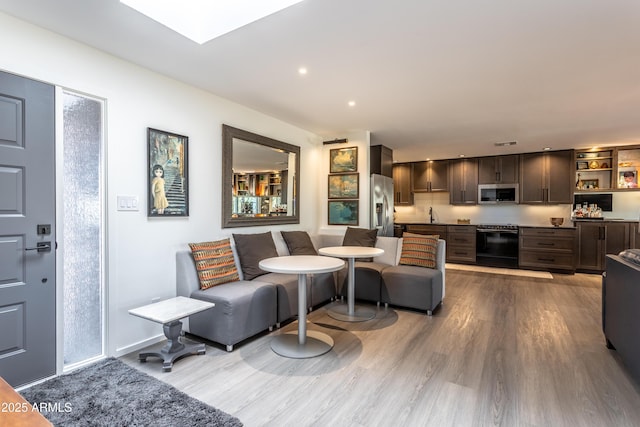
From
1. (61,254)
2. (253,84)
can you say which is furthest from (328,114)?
(61,254)

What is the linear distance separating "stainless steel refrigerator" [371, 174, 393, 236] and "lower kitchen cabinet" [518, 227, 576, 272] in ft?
9.48

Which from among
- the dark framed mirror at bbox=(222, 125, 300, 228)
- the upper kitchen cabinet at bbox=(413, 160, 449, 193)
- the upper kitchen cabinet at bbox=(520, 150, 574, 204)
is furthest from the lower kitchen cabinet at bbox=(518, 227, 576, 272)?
the dark framed mirror at bbox=(222, 125, 300, 228)

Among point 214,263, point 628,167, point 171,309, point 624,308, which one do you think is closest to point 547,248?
point 628,167

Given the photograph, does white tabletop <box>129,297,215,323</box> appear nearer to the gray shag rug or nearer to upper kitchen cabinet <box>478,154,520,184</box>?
the gray shag rug

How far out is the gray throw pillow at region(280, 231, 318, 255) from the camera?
166 inches

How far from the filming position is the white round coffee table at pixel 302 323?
2565mm

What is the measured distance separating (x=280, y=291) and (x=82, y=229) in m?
1.76

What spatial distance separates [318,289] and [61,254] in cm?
250

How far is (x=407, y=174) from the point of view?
785cm

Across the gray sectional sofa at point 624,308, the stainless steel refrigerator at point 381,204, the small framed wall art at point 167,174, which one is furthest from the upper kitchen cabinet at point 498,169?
the small framed wall art at point 167,174

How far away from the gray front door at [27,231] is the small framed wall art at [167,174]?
27.9 inches

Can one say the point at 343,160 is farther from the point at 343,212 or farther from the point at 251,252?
the point at 251,252

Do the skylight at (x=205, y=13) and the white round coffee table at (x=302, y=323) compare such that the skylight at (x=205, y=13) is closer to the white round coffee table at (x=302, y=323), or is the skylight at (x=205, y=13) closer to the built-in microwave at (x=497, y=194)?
the white round coffee table at (x=302, y=323)

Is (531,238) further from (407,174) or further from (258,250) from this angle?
(258,250)
